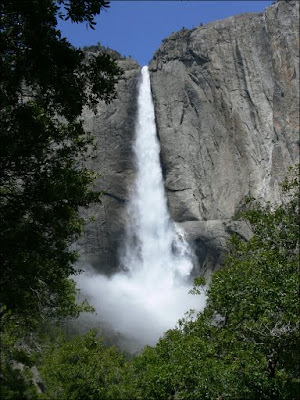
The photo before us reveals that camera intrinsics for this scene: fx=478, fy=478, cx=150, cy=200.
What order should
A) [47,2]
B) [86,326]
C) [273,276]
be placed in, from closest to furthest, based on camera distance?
[47,2], [273,276], [86,326]

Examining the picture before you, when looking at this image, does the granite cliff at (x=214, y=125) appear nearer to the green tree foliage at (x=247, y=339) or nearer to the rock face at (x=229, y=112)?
the rock face at (x=229, y=112)

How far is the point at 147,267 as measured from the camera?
72375 millimetres

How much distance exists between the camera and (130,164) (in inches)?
2867

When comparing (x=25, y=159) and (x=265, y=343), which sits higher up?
(x=25, y=159)

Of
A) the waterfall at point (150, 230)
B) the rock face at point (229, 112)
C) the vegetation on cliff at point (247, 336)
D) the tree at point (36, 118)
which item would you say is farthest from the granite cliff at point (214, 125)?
the tree at point (36, 118)

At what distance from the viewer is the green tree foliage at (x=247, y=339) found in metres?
15.7

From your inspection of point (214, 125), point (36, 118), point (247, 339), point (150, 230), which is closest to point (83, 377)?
point (247, 339)

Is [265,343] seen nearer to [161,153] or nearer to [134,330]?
[134,330]

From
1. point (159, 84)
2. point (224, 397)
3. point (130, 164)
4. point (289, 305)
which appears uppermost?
point (159, 84)

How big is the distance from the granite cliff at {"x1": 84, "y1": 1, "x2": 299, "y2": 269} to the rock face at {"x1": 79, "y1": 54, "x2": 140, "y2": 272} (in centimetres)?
15

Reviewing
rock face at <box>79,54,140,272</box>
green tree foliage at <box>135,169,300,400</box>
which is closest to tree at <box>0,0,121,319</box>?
green tree foliage at <box>135,169,300,400</box>

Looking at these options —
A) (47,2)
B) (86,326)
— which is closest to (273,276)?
(47,2)

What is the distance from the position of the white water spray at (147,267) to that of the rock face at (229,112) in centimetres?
269

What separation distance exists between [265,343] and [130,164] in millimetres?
57664
